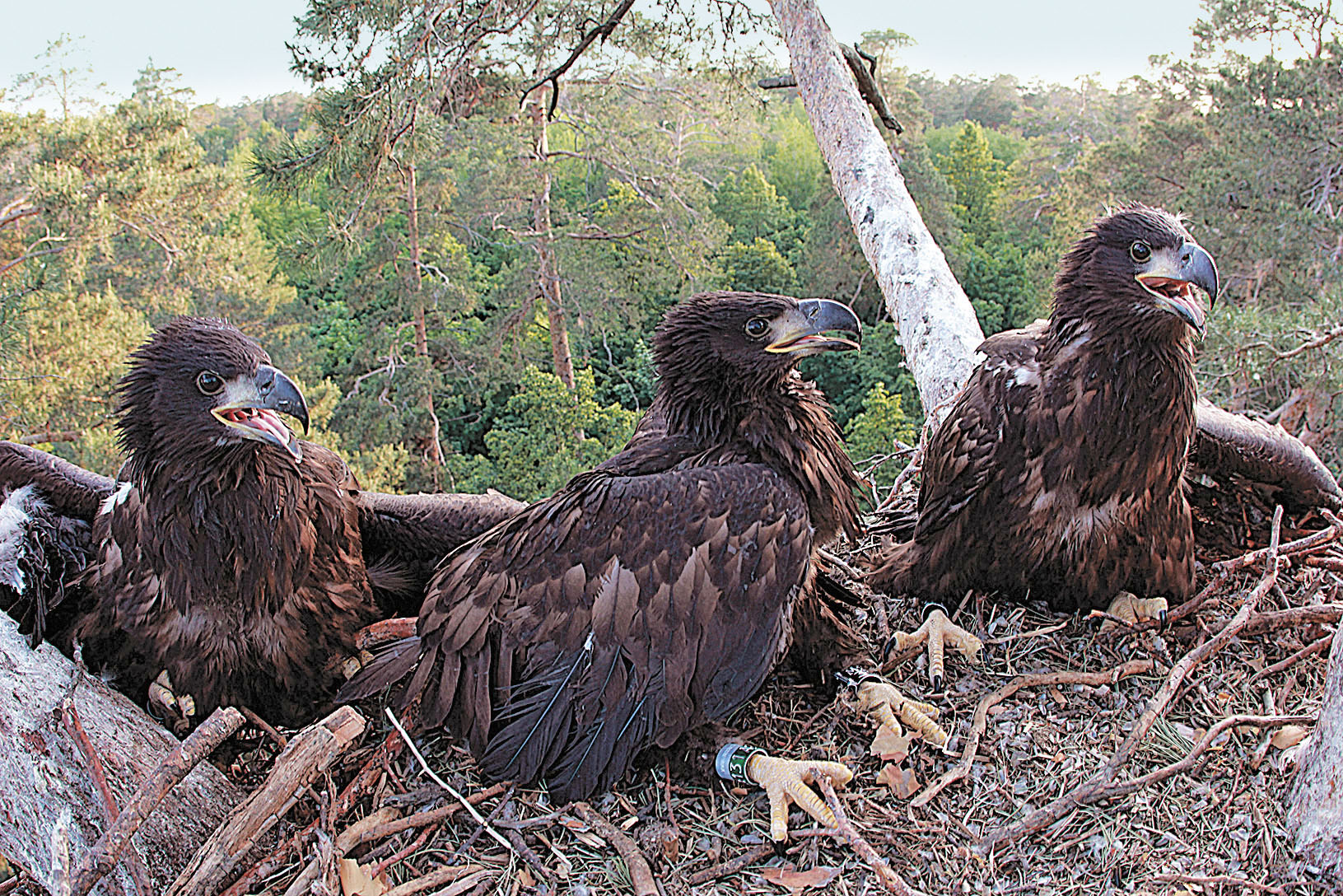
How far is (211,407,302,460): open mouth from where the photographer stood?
8.20ft

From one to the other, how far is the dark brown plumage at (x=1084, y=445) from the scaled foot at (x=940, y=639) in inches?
7.8

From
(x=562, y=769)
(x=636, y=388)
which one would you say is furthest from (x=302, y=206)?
(x=562, y=769)

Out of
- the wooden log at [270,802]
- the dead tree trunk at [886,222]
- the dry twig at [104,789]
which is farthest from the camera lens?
the dead tree trunk at [886,222]

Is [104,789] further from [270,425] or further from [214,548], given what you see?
[270,425]

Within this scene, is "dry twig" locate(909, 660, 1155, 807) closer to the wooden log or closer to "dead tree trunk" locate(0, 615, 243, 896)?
the wooden log

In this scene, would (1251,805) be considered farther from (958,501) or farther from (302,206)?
(302,206)

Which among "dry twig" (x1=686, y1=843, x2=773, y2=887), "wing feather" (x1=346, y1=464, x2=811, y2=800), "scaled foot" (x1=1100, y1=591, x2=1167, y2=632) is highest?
"wing feather" (x1=346, y1=464, x2=811, y2=800)

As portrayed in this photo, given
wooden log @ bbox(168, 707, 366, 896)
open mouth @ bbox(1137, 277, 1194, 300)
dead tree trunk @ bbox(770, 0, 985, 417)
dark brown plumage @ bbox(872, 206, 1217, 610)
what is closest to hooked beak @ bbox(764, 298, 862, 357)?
dark brown plumage @ bbox(872, 206, 1217, 610)

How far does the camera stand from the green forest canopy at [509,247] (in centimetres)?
1028

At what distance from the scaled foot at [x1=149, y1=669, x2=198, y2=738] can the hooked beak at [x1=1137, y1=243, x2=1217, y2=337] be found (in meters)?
3.24

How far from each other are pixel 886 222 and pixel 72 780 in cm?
472

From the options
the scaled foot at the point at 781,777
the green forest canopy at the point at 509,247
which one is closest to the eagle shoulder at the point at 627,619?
the scaled foot at the point at 781,777

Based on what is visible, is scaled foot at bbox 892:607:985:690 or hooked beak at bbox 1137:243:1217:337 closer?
hooked beak at bbox 1137:243:1217:337

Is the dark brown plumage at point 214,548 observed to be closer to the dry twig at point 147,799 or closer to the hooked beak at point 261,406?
the hooked beak at point 261,406
